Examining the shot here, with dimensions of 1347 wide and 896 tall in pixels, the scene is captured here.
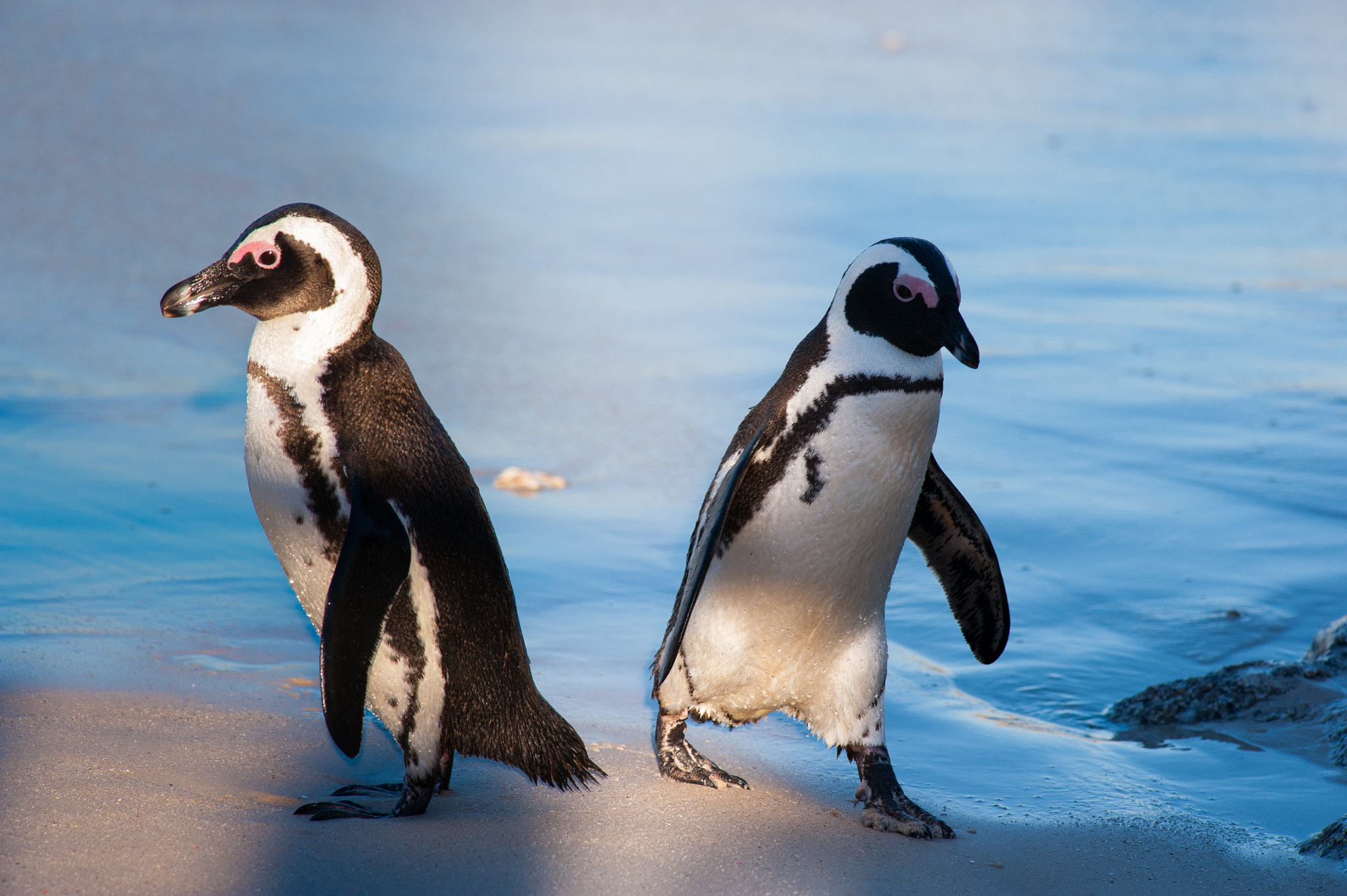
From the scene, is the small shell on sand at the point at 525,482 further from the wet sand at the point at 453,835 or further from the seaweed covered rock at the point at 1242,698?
the seaweed covered rock at the point at 1242,698

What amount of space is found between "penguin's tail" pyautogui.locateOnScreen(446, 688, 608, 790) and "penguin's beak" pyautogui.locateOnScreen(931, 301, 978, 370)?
3.11 ft

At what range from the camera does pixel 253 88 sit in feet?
29.8

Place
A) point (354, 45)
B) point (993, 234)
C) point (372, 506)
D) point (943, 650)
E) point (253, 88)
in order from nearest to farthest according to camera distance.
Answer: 1. point (372, 506)
2. point (943, 650)
3. point (993, 234)
4. point (253, 88)
5. point (354, 45)

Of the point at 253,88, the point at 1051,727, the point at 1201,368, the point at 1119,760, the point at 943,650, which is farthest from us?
the point at 253,88

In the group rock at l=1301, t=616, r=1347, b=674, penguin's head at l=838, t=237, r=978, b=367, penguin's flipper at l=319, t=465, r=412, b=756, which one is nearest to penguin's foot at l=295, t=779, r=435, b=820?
penguin's flipper at l=319, t=465, r=412, b=756

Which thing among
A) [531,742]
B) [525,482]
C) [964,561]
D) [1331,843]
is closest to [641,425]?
[525,482]

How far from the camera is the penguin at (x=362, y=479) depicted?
2.23 meters

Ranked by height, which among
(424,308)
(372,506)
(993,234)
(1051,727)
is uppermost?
(993,234)

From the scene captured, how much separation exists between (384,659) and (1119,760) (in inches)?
61.9

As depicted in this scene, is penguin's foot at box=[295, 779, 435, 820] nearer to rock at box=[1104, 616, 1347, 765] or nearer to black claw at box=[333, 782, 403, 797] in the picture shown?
black claw at box=[333, 782, 403, 797]

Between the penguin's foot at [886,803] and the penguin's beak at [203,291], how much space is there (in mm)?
1375

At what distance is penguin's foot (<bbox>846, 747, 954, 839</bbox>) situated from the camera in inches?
94.7

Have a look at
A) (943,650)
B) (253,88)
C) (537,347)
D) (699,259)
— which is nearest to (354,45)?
(253,88)

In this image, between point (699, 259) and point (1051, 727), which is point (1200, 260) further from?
point (1051, 727)
